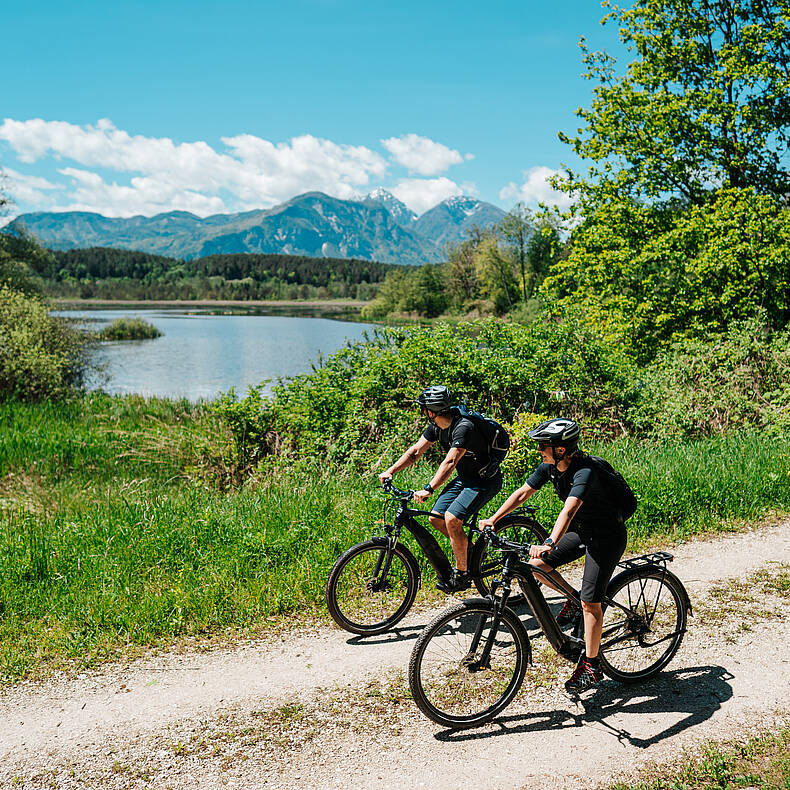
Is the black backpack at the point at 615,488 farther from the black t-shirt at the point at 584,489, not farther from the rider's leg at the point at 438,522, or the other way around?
the rider's leg at the point at 438,522

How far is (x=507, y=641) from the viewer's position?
4.68 metres

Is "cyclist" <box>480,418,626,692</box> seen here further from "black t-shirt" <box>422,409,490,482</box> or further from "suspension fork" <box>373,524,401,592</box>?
"suspension fork" <box>373,524,401,592</box>

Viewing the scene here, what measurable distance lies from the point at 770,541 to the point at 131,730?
732cm

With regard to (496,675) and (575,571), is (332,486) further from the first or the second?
(496,675)

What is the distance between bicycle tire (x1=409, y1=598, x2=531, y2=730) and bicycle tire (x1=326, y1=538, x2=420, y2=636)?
128cm

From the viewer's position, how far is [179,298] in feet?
433

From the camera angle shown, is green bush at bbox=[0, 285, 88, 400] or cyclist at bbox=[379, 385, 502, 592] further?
green bush at bbox=[0, 285, 88, 400]

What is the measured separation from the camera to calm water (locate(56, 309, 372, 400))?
27828mm

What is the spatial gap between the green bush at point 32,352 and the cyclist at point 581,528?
19966mm

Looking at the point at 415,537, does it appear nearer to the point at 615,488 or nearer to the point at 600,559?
the point at 600,559

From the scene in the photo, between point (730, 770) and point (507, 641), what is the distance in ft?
5.06

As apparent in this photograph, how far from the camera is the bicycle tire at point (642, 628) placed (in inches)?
192

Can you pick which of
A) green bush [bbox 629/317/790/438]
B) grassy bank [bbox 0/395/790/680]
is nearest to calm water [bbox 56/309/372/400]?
green bush [bbox 629/317/790/438]

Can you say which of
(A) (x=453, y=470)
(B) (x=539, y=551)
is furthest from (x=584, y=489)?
(A) (x=453, y=470)
